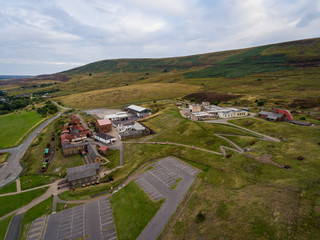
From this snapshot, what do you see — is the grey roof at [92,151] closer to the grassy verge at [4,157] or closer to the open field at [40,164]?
A: the open field at [40,164]

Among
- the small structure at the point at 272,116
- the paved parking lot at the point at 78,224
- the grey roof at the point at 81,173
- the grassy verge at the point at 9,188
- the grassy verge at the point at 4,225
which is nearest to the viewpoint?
the paved parking lot at the point at 78,224

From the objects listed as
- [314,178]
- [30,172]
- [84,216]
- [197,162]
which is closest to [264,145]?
[314,178]

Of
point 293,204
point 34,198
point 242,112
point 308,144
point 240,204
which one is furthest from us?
point 242,112

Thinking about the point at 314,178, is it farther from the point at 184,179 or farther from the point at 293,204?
the point at 184,179

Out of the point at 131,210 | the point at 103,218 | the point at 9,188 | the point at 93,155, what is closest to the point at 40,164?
the point at 9,188

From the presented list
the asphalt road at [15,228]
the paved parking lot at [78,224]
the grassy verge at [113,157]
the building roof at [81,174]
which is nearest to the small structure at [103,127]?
the grassy verge at [113,157]

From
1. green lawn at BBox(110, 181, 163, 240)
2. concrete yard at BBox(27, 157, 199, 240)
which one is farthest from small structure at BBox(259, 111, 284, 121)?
green lawn at BBox(110, 181, 163, 240)
